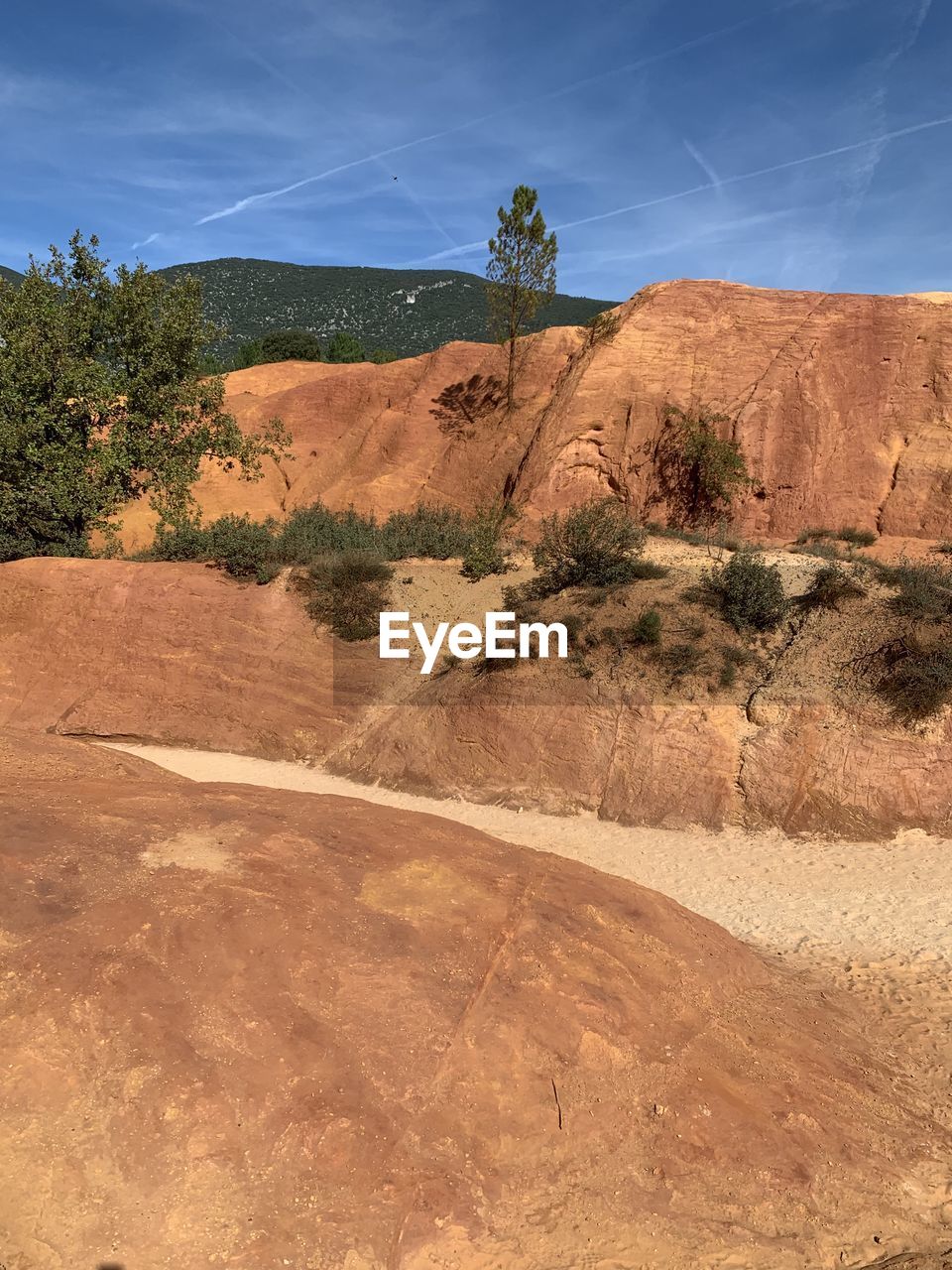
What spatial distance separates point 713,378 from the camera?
19.6m

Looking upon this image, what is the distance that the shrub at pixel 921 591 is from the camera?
10.9 meters

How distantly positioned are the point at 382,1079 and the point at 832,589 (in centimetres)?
1028

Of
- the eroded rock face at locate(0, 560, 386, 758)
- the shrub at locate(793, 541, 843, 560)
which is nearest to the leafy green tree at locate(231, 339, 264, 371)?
the eroded rock face at locate(0, 560, 386, 758)

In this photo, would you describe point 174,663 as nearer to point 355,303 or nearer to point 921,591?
point 921,591

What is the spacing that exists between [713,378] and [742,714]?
1165 cm

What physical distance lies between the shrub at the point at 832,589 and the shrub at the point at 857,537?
566 centimetres

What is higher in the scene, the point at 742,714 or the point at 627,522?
the point at 627,522

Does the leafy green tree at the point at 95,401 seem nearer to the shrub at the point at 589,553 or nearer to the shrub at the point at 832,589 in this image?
the shrub at the point at 589,553

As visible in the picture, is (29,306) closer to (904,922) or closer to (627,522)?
(627,522)

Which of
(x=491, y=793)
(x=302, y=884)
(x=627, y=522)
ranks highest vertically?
(x=627, y=522)

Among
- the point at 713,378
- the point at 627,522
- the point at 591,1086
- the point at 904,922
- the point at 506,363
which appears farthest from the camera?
the point at 506,363

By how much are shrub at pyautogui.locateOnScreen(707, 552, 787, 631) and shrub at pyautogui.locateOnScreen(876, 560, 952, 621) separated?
5.14 feet

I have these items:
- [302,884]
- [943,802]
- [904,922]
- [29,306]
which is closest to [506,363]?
[29,306]

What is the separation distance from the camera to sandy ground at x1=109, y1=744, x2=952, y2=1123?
649 cm
